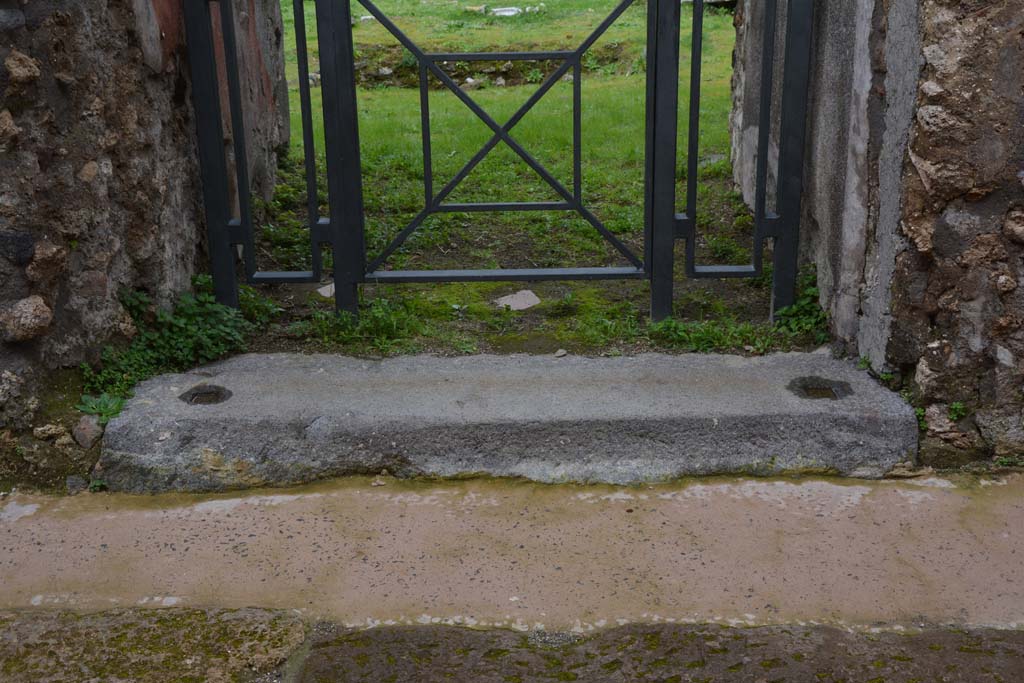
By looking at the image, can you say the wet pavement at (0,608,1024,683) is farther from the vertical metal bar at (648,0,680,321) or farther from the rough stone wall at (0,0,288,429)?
the vertical metal bar at (648,0,680,321)

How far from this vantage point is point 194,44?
3.94 m

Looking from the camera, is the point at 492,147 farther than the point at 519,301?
No

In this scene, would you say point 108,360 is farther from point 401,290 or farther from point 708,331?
point 708,331

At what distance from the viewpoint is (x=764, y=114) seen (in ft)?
13.0

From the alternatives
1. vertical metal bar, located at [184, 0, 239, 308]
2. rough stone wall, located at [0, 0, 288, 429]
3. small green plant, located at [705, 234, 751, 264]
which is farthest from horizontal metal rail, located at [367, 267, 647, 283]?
small green plant, located at [705, 234, 751, 264]

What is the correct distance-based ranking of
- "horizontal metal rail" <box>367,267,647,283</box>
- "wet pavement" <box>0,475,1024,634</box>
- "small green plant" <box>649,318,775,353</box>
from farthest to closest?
"horizontal metal rail" <box>367,267,647,283</box>
"small green plant" <box>649,318,775,353</box>
"wet pavement" <box>0,475,1024,634</box>

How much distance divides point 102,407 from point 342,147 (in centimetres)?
132

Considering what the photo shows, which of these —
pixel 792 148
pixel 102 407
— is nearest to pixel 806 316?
pixel 792 148

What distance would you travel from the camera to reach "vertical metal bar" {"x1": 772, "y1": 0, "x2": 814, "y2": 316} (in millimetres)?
3895

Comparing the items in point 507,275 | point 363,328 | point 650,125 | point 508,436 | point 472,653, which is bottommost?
point 472,653

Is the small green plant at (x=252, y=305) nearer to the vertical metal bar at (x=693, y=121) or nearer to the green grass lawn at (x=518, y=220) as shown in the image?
the green grass lawn at (x=518, y=220)

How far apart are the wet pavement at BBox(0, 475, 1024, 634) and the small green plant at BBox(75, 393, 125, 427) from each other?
0.27 meters

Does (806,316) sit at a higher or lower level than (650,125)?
lower

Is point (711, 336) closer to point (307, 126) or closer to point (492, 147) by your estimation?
point (492, 147)
